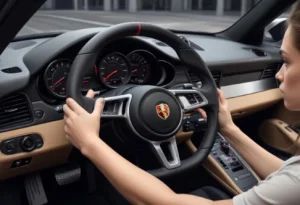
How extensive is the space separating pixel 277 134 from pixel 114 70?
1.68m

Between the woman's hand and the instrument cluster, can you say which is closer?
the woman's hand

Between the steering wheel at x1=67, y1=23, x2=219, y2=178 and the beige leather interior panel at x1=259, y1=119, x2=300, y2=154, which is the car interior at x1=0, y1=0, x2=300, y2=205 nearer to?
the steering wheel at x1=67, y1=23, x2=219, y2=178

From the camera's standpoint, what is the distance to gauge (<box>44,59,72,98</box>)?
83.2 inches

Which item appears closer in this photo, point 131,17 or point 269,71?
point 269,71

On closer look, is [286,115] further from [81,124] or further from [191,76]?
[81,124]

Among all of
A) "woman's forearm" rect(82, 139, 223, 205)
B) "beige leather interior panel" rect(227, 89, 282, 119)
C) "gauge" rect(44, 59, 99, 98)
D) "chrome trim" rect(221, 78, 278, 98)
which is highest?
"gauge" rect(44, 59, 99, 98)

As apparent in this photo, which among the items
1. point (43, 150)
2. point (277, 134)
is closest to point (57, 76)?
point (43, 150)

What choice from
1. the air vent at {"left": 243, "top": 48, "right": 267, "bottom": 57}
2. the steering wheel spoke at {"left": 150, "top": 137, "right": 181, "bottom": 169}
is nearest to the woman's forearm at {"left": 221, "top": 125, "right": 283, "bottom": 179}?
the steering wheel spoke at {"left": 150, "top": 137, "right": 181, "bottom": 169}

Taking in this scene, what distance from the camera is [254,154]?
208 centimetres

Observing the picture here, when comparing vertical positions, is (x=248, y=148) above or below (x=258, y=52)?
below

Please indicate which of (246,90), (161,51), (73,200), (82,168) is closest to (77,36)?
(161,51)

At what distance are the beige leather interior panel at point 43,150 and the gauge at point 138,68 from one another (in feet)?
1.45

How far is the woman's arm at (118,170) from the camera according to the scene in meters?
1.52

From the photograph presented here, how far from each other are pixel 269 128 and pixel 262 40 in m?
0.70
